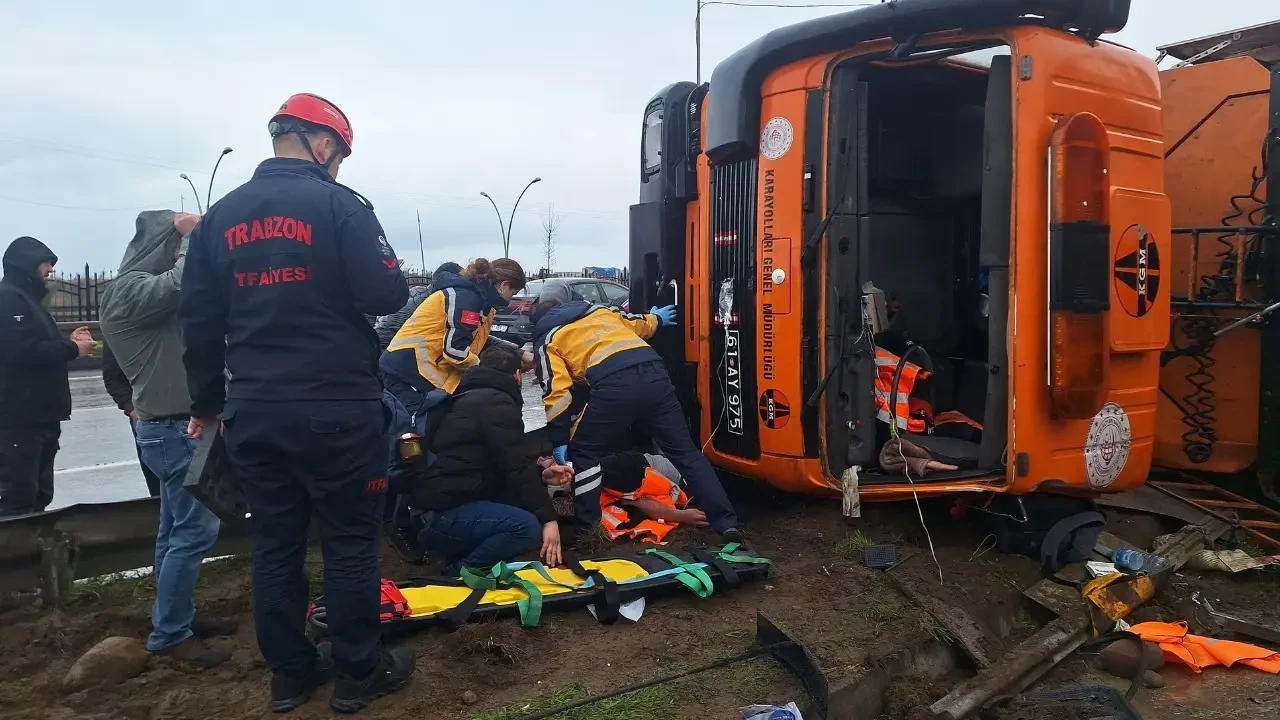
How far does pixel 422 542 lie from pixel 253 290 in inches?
69.5

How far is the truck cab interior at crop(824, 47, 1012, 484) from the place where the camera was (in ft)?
13.0

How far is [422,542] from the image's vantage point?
407cm

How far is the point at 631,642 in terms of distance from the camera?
127 inches

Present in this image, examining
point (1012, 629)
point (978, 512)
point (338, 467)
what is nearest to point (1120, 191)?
point (978, 512)

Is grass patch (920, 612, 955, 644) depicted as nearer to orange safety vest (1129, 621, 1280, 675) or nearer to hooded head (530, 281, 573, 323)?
orange safety vest (1129, 621, 1280, 675)

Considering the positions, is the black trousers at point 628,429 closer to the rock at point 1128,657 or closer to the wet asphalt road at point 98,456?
the wet asphalt road at point 98,456

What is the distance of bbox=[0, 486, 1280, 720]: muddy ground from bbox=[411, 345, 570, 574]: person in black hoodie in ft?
1.63

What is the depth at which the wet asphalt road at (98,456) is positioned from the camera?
6402mm

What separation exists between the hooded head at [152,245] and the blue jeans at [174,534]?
25.7 inches

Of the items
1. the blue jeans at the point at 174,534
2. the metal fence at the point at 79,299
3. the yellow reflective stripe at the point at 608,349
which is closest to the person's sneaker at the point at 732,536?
the yellow reflective stripe at the point at 608,349

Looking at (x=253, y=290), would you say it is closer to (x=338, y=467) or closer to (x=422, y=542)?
(x=338, y=467)

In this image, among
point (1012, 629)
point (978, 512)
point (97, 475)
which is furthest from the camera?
point (97, 475)

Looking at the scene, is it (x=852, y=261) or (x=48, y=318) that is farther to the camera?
(x=48, y=318)

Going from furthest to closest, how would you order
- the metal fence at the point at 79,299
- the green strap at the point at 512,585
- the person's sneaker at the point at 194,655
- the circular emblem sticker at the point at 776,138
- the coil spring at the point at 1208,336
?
the metal fence at the point at 79,299 → the coil spring at the point at 1208,336 → the circular emblem sticker at the point at 776,138 → the green strap at the point at 512,585 → the person's sneaker at the point at 194,655
